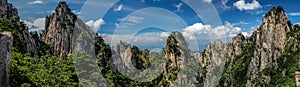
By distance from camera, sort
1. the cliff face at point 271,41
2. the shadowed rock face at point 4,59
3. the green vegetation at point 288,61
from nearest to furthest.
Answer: the shadowed rock face at point 4,59
the green vegetation at point 288,61
the cliff face at point 271,41

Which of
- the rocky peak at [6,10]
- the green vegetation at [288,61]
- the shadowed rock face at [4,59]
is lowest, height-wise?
the green vegetation at [288,61]

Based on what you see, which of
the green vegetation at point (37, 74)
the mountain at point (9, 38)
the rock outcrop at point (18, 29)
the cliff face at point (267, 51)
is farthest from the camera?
the cliff face at point (267, 51)

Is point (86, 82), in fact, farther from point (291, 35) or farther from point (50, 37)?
point (291, 35)

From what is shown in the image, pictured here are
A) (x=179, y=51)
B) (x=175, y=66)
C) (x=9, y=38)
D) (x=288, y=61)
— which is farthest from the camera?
(x=288, y=61)

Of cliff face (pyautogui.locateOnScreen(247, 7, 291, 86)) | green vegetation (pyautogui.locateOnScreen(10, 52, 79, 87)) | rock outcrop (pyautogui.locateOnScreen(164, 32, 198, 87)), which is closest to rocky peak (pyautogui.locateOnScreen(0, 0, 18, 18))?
green vegetation (pyautogui.locateOnScreen(10, 52, 79, 87))

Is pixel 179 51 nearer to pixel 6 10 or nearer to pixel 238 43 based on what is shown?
pixel 6 10

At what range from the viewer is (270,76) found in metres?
134

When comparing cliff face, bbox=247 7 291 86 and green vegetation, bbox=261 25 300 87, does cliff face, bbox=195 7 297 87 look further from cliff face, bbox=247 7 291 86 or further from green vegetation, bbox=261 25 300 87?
green vegetation, bbox=261 25 300 87

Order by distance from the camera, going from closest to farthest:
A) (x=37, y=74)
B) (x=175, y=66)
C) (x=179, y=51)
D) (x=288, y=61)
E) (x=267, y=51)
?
(x=37, y=74) < (x=175, y=66) < (x=179, y=51) < (x=288, y=61) < (x=267, y=51)

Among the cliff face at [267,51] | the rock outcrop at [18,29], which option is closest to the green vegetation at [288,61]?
the cliff face at [267,51]

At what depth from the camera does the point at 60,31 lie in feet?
251

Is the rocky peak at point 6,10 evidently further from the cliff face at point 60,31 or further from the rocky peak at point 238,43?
the rocky peak at point 238,43

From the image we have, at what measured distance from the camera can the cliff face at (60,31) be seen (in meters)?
75.8

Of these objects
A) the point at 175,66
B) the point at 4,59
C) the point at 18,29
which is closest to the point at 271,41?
the point at 175,66
